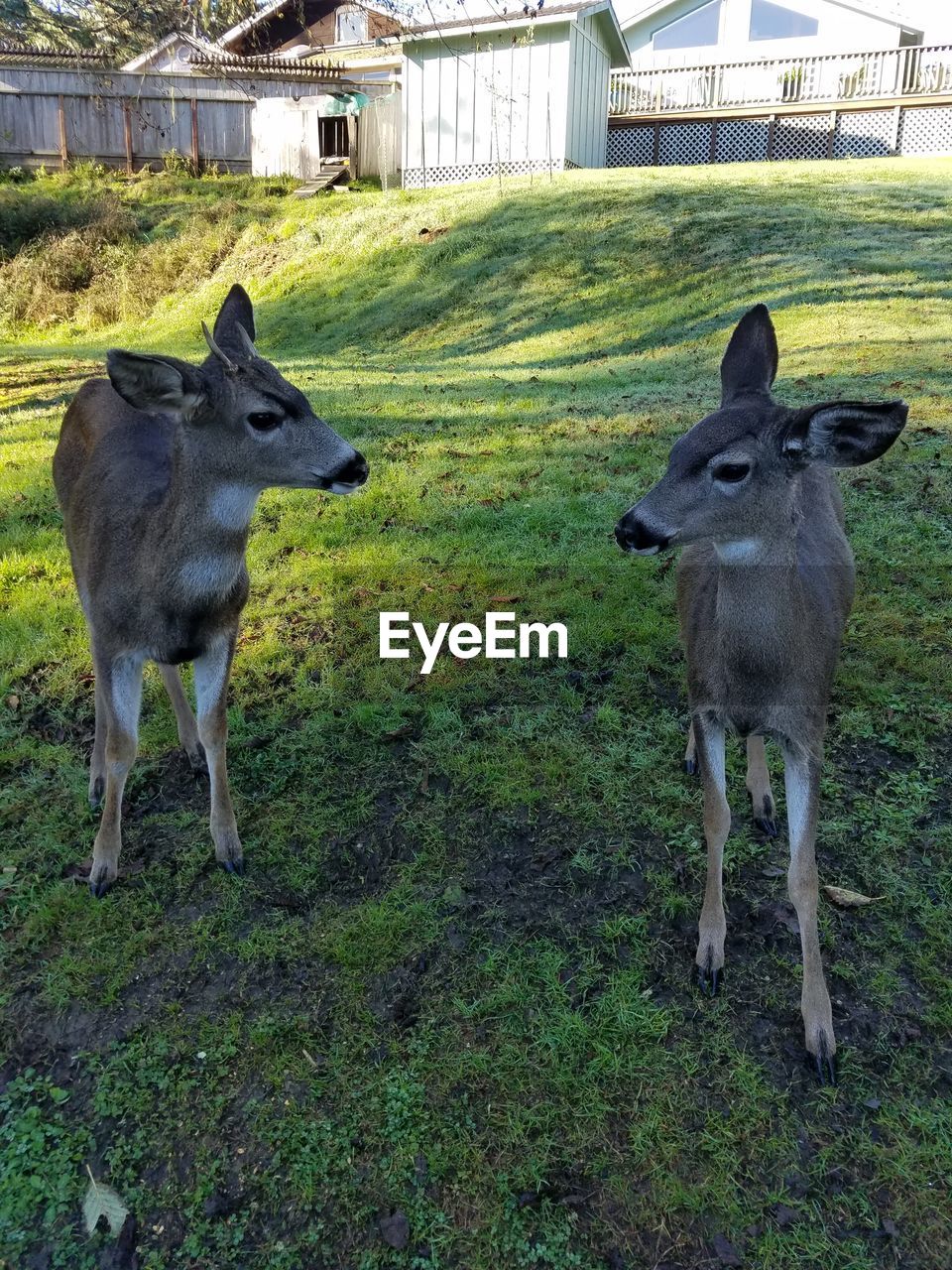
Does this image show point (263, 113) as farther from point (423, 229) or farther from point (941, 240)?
point (941, 240)

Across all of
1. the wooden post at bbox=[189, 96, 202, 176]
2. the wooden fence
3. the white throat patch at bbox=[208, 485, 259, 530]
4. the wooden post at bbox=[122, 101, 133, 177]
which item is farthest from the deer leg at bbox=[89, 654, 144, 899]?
the wooden post at bbox=[122, 101, 133, 177]

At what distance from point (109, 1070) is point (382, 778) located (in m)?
1.66

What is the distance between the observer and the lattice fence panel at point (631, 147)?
26.0 m

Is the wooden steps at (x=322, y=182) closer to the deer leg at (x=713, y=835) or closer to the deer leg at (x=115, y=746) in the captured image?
the deer leg at (x=115, y=746)

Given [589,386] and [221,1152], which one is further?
[589,386]

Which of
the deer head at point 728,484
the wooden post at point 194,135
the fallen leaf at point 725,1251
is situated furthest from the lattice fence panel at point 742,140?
the fallen leaf at point 725,1251

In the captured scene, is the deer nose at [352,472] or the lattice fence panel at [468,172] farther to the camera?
the lattice fence panel at [468,172]

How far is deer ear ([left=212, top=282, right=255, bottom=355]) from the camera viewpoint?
341cm

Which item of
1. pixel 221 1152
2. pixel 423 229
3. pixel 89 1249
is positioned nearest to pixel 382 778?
pixel 221 1152

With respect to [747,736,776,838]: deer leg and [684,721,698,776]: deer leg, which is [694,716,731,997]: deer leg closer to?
[747,736,776,838]: deer leg

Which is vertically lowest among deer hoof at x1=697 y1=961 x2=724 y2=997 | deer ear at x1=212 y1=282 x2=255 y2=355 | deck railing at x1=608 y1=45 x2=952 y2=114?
deer hoof at x1=697 y1=961 x2=724 y2=997

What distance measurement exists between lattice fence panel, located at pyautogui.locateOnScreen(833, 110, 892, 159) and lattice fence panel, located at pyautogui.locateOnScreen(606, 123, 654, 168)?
510cm

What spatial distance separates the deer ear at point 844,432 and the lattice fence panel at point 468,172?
20852 mm

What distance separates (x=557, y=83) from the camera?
2069 centimetres
